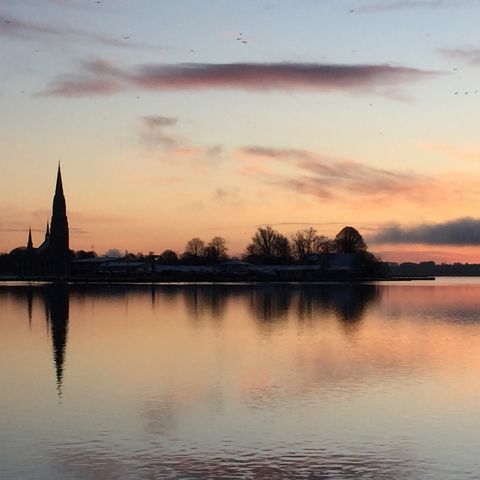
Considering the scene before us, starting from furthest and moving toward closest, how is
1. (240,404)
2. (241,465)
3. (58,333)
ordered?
(58,333) → (240,404) → (241,465)

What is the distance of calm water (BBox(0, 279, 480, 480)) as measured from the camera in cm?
1883

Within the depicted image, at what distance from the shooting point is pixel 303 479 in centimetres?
1736

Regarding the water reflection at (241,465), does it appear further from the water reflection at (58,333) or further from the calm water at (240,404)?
the water reflection at (58,333)

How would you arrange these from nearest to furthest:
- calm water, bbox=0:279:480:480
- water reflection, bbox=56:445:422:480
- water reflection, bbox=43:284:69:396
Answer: water reflection, bbox=56:445:422:480, calm water, bbox=0:279:480:480, water reflection, bbox=43:284:69:396

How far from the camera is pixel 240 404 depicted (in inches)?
1025

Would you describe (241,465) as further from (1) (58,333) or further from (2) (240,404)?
(1) (58,333)

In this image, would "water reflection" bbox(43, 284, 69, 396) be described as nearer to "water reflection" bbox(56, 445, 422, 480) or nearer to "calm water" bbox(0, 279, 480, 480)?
"calm water" bbox(0, 279, 480, 480)

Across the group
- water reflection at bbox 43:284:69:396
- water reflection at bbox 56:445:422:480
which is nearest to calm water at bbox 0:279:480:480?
water reflection at bbox 56:445:422:480

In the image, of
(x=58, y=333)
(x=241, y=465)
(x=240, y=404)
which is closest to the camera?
(x=241, y=465)

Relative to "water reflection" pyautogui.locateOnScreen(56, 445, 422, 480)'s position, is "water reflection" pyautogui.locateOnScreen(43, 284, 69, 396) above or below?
above

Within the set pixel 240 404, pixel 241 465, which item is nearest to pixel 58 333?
pixel 240 404

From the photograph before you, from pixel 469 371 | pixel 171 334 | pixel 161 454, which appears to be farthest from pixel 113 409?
pixel 171 334

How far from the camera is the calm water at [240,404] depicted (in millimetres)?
18828

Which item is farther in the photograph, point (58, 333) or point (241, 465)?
point (58, 333)
